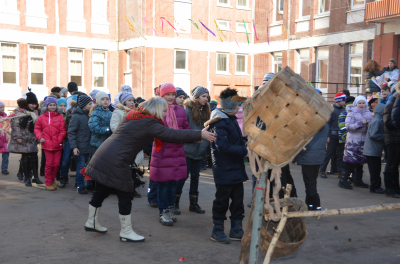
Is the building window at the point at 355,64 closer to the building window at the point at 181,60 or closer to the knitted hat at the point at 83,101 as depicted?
the building window at the point at 181,60

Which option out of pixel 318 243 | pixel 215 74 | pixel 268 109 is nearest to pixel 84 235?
pixel 318 243

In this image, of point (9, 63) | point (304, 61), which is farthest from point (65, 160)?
point (9, 63)

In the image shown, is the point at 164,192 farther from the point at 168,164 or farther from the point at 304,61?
the point at 304,61

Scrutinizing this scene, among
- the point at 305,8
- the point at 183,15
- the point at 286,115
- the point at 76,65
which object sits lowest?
the point at 286,115

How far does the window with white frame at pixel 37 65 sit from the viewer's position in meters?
25.6

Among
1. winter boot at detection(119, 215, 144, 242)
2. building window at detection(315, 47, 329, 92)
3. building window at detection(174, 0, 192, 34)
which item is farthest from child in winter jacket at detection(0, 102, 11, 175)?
building window at detection(174, 0, 192, 34)

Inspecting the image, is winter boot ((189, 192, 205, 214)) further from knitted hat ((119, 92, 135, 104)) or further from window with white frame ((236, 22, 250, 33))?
window with white frame ((236, 22, 250, 33))

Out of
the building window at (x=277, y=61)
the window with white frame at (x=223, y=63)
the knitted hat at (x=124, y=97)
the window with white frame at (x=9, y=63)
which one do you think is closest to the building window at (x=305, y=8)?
the building window at (x=277, y=61)

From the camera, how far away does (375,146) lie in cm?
838

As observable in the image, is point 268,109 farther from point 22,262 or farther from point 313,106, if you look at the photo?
point 22,262

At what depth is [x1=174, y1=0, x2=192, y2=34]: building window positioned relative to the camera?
27.0 meters

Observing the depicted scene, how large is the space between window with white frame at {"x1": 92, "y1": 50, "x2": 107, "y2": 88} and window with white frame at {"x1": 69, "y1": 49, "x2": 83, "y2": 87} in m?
0.93

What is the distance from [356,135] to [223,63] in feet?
68.0

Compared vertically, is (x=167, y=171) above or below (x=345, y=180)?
above
